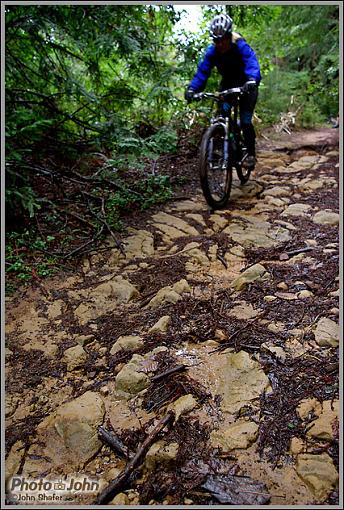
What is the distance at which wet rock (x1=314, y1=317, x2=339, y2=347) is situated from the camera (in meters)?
2.38

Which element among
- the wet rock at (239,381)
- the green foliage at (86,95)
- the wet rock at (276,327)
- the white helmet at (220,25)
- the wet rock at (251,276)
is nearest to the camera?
the wet rock at (239,381)

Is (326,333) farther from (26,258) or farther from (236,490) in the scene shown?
(26,258)

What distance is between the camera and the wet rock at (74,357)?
8.05ft

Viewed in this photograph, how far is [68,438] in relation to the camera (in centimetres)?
190

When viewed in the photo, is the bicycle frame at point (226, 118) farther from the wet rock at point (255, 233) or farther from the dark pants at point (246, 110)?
the wet rock at point (255, 233)

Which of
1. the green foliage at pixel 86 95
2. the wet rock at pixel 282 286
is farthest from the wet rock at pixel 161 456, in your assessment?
the green foliage at pixel 86 95

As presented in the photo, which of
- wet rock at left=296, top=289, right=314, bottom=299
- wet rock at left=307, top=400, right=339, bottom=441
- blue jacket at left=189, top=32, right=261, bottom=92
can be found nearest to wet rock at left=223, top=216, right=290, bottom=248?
wet rock at left=296, top=289, right=314, bottom=299

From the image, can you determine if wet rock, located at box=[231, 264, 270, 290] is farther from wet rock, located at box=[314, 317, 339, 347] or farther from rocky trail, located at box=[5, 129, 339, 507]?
wet rock, located at box=[314, 317, 339, 347]

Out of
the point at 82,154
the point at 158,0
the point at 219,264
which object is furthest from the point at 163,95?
the point at 219,264

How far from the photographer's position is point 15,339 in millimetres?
2715

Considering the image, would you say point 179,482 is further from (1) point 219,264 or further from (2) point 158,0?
(2) point 158,0

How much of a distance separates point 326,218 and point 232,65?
2.29m

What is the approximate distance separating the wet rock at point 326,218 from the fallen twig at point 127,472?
135 inches

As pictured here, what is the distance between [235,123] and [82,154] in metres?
2.18
